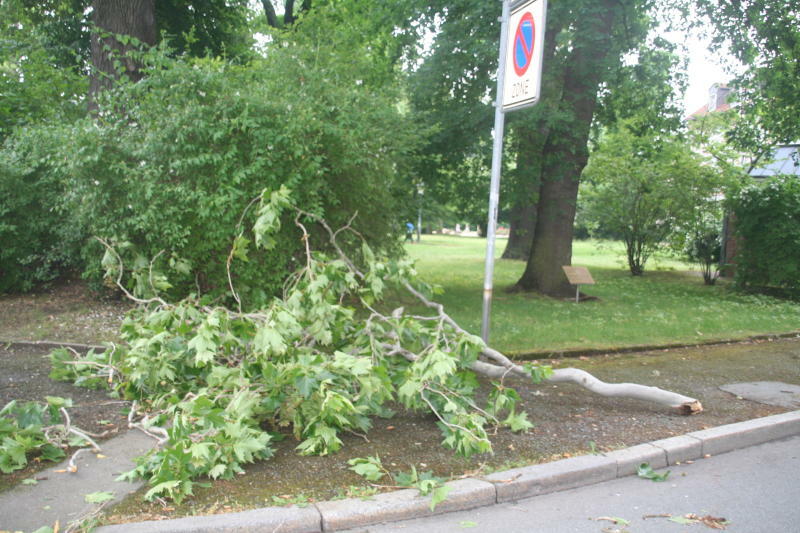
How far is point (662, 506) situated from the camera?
3.89m

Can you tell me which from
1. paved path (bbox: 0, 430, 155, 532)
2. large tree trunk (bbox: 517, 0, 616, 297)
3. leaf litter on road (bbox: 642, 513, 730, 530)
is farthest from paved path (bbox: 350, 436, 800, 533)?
large tree trunk (bbox: 517, 0, 616, 297)

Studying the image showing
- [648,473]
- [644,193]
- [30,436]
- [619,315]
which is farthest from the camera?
[644,193]

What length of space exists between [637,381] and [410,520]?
4003 mm

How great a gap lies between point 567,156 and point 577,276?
247 cm

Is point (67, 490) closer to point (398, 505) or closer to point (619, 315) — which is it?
point (398, 505)

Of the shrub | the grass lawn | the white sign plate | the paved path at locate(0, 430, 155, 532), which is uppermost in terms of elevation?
the white sign plate

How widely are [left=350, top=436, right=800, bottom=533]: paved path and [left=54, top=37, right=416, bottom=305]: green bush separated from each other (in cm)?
477

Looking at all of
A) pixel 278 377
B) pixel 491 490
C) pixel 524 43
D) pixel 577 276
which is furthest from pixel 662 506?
pixel 577 276

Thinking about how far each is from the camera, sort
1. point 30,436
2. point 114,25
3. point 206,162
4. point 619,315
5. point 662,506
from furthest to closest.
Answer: point 619,315, point 114,25, point 206,162, point 30,436, point 662,506

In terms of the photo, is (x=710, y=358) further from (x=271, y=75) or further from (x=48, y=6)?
(x=48, y=6)

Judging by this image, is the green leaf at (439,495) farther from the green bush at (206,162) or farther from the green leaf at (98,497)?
the green bush at (206,162)

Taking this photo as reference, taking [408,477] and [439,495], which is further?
[408,477]

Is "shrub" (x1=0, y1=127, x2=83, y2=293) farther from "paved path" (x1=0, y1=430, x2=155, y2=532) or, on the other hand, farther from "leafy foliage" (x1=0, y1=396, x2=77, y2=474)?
"paved path" (x1=0, y1=430, x2=155, y2=532)

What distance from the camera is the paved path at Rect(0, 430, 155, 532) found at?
3.36 metres
